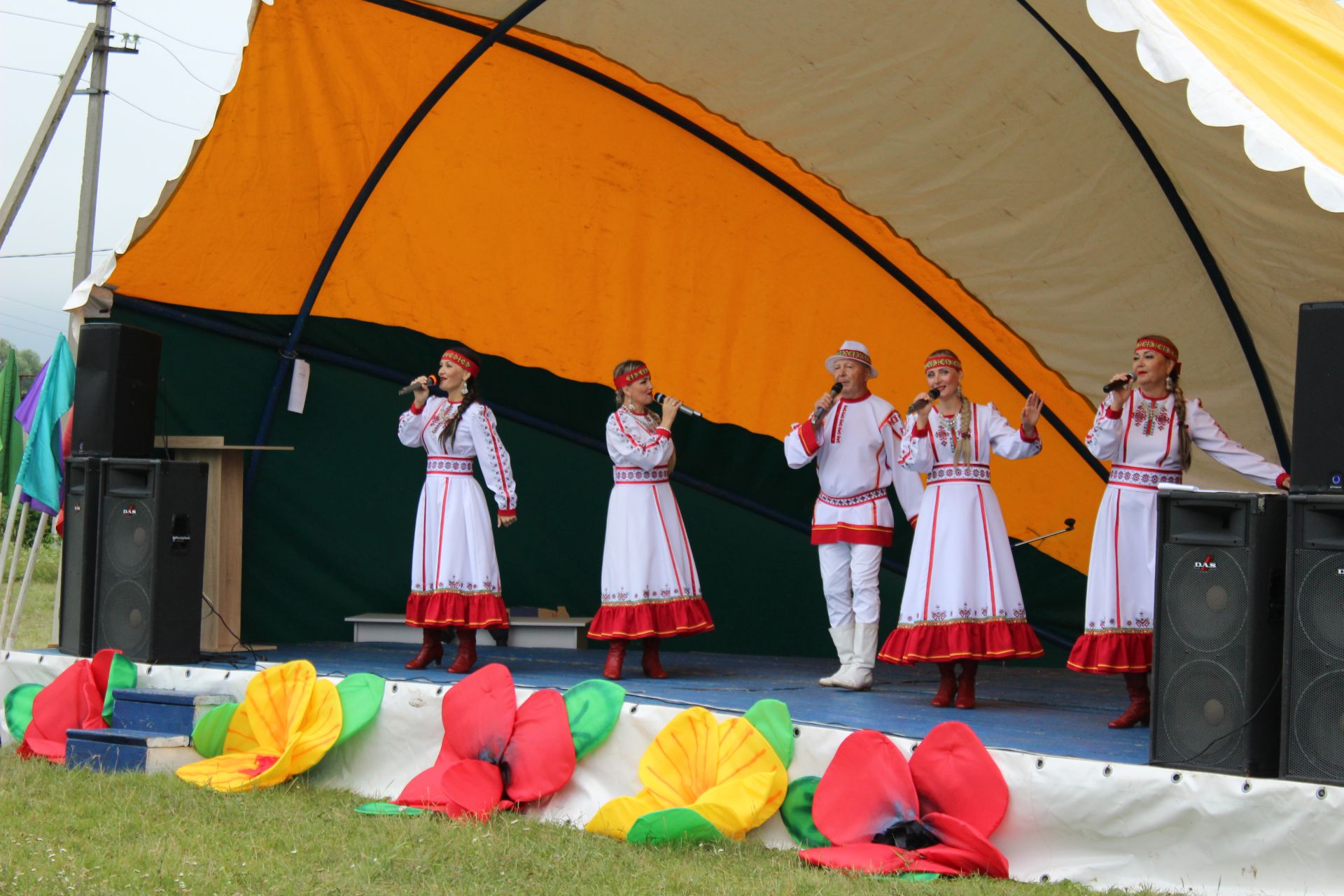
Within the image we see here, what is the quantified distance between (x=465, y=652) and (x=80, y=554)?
1706 millimetres

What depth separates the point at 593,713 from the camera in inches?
188

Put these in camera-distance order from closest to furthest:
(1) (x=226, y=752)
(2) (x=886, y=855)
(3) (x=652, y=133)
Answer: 1. (2) (x=886, y=855)
2. (1) (x=226, y=752)
3. (3) (x=652, y=133)

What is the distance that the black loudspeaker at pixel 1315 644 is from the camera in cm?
347

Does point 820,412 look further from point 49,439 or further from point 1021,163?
point 49,439

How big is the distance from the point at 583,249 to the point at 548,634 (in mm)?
2124

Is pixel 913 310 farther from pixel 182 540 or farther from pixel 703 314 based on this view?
pixel 182 540

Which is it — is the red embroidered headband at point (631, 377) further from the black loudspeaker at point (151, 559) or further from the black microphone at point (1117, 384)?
the black microphone at point (1117, 384)

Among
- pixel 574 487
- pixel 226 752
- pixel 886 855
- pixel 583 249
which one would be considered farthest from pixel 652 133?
pixel 886 855

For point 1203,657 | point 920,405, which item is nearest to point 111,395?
point 920,405

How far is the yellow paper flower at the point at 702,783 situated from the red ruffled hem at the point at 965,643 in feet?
3.45

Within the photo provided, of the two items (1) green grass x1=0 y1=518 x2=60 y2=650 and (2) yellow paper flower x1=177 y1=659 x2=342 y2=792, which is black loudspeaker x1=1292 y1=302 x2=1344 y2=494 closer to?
(2) yellow paper flower x1=177 y1=659 x2=342 y2=792

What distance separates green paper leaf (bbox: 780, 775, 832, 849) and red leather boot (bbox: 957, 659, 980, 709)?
1205 mm

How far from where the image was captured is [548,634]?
306 inches

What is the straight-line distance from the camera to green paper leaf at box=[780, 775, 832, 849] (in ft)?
13.9
